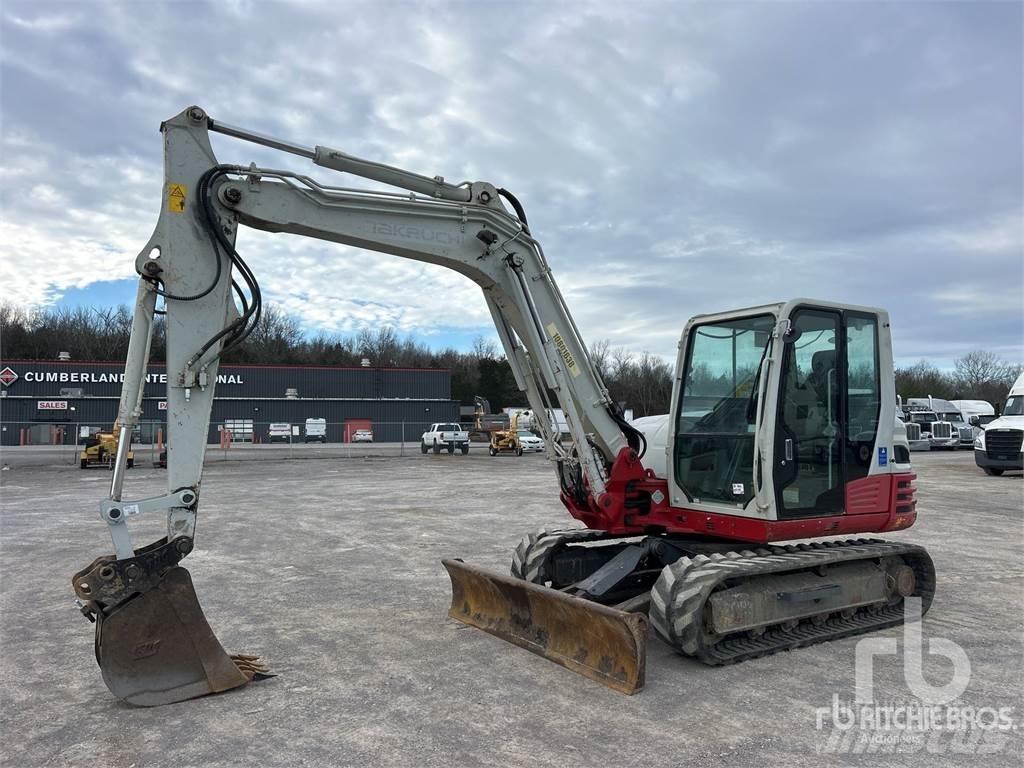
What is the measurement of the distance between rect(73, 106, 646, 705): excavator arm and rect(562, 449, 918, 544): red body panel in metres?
0.04

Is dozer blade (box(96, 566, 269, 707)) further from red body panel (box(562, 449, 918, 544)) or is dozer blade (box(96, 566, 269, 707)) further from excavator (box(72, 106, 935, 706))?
red body panel (box(562, 449, 918, 544))

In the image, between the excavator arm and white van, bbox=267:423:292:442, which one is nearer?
the excavator arm

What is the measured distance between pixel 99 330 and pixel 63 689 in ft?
276

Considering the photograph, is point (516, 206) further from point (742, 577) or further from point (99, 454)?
point (99, 454)

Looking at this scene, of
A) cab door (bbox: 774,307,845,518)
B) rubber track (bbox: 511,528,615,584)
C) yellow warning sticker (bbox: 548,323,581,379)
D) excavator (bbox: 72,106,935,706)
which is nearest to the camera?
excavator (bbox: 72,106,935,706)

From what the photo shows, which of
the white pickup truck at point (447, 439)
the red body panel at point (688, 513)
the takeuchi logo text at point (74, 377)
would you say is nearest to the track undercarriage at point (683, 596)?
the red body panel at point (688, 513)

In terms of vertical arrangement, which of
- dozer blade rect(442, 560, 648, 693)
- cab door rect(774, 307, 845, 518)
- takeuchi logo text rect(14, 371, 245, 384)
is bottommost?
dozer blade rect(442, 560, 648, 693)

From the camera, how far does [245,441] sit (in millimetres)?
49219

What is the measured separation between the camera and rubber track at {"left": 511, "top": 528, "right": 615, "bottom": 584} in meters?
6.97

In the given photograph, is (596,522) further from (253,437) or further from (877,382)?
(253,437)

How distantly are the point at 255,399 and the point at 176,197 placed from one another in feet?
170

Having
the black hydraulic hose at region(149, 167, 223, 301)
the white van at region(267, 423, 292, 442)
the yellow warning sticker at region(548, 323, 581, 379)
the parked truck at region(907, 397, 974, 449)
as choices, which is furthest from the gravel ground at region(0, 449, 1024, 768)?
the white van at region(267, 423, 292, 442)

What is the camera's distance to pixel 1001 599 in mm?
7883

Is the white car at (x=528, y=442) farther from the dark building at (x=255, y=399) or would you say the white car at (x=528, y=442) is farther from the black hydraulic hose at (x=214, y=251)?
the black hydraulic hose at (x=214, y=251)
